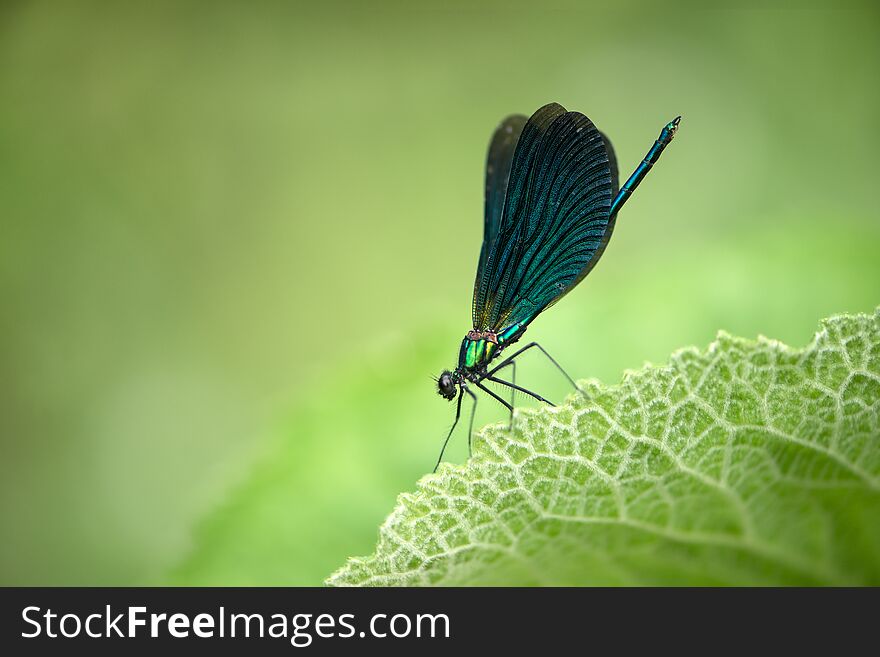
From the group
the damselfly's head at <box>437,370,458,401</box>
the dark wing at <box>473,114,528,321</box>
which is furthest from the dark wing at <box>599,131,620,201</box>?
the damselfly's head at <box>437,370,458,401</box>

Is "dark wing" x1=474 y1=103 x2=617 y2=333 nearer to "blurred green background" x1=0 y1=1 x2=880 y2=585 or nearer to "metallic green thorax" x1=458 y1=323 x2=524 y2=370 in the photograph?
"metallic green thorax" x1=458 y1=323 x2=524 y2=370

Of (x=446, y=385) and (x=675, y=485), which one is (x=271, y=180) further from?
(x=675, y=485)

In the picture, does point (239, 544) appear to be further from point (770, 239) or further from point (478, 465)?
point (770, 239)

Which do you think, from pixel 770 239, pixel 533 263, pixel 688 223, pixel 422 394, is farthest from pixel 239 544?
pixel 688 223

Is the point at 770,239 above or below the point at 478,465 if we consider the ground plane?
above

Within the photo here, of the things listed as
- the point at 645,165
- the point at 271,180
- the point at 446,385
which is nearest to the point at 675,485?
the point at 446,385

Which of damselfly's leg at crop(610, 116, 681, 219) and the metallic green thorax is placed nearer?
damselfly's leg at crop(610, 116, 681, 219)
